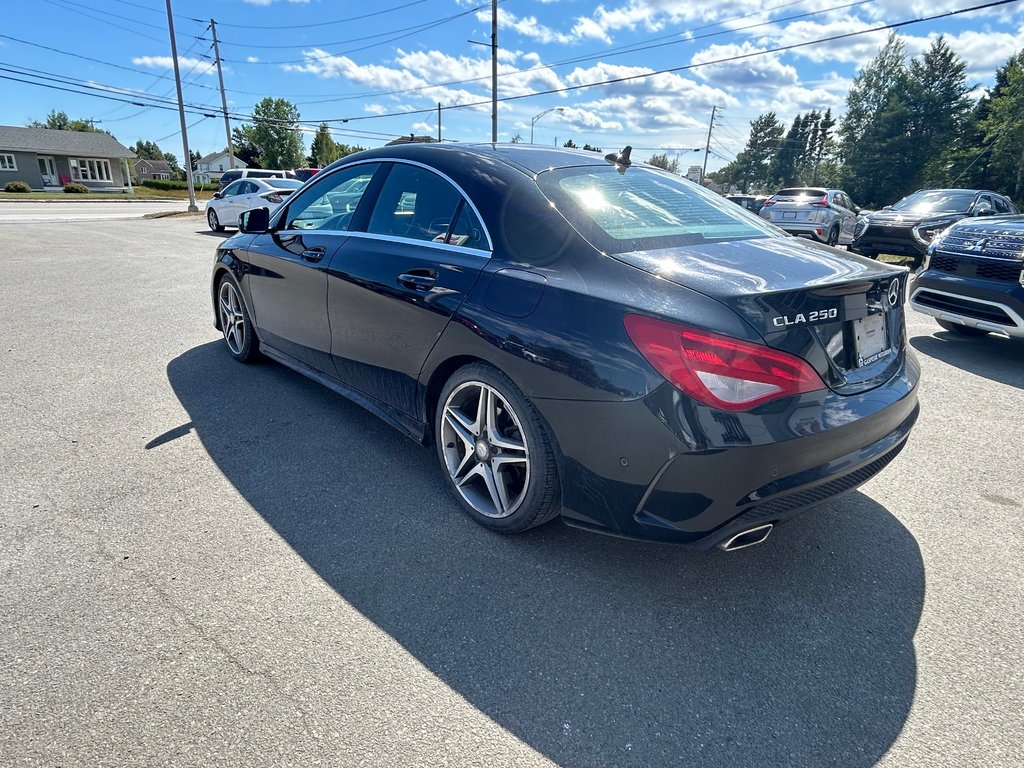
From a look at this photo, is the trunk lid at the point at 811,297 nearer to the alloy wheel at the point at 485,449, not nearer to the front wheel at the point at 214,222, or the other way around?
the alloy wheel at the point at 485,449

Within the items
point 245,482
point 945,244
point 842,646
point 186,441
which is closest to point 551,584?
point 842,646

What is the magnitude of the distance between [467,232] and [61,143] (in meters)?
71.6

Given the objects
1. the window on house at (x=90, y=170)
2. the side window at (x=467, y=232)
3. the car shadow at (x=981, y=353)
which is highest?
the window on house at (x=90, y=170)

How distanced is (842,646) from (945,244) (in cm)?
506

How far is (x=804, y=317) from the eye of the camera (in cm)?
211

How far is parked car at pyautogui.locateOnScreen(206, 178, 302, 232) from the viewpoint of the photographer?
16.7 m

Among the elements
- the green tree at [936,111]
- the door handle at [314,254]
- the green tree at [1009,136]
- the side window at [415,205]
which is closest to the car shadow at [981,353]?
the side window at [415,205]

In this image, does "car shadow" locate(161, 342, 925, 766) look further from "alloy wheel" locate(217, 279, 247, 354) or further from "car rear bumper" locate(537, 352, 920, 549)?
"alloy wheel" locate(217, 279, 247, 354)

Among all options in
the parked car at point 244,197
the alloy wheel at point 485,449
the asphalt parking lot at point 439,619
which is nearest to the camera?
the asphalt parking lot at point 439,619

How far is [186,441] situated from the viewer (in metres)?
3.57

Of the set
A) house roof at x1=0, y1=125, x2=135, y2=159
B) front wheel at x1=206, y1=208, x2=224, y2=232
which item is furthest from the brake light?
house roof at x1=0, y1=125, x2=135, y2=159

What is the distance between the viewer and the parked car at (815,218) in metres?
14.2

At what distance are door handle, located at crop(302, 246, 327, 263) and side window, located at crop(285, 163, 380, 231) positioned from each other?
15 cm

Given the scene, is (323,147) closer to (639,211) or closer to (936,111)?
(936,111)
